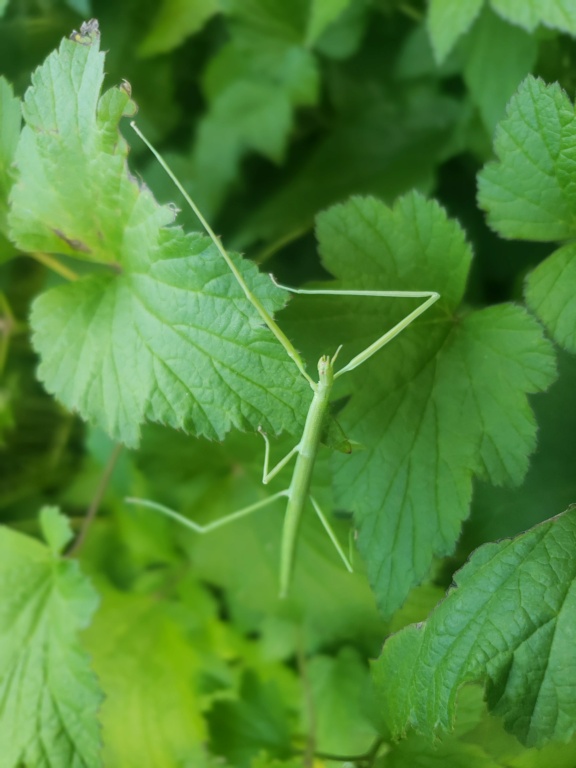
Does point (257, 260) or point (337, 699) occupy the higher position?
point (257, 260)

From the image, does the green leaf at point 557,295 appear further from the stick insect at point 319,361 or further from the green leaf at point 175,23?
the green leaf at point 175,23

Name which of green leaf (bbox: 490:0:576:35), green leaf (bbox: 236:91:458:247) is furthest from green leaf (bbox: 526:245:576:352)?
green leaf (bbox: 236:91:458:247)

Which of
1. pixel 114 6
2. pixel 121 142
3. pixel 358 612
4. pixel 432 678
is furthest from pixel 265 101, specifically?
pixel 432 678

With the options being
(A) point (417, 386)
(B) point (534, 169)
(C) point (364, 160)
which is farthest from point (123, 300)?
(C) point (364, 160)

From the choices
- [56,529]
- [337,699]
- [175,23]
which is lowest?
[337,699]

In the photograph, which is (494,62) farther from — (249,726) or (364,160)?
(249,726)

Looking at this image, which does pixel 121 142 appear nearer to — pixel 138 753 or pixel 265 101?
pixel 265 101

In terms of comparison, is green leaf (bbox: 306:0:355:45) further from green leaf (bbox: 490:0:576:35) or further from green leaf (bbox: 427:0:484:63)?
green leaf (bbox: 490:0:576:35)
